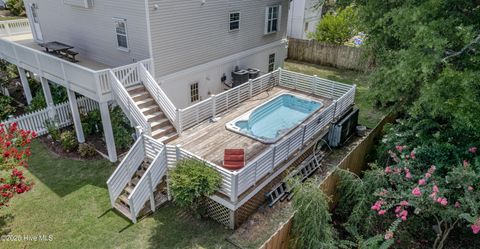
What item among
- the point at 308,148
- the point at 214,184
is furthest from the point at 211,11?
the point at 214,184

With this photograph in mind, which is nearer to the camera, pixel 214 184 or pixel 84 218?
pixel 214 184

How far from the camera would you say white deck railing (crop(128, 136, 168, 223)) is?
26.9ft

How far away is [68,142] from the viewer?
11.6 meters

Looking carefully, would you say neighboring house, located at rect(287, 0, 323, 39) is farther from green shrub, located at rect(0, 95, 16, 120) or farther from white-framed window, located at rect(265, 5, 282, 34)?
green shrub, located at rect(0, 95, 16, 120)

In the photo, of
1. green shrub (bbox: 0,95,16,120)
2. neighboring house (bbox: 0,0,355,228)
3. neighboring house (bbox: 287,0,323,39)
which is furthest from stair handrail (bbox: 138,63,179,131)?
neighboring house (bbox: 287,0,323,39)

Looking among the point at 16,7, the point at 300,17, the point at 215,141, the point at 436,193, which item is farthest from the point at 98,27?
the point at 16,7

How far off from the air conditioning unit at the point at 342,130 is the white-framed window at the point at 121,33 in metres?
8.60

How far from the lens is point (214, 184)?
25.0ft

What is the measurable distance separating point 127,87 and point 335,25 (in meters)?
17.2

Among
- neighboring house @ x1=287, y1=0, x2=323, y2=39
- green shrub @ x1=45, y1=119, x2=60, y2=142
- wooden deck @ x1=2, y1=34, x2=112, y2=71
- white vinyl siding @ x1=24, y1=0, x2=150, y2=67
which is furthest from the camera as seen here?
neighboring house @ x1=287, y1=0, x2=323, y2=39

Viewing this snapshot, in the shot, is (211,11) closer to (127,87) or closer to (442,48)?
(127,87)

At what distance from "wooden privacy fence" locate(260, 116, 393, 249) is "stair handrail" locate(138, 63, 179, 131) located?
528 cm

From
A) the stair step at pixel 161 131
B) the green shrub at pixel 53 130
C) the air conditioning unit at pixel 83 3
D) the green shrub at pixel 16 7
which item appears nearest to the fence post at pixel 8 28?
the air conditioning unit at pixel 83 3

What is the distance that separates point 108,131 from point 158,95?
2193mm
